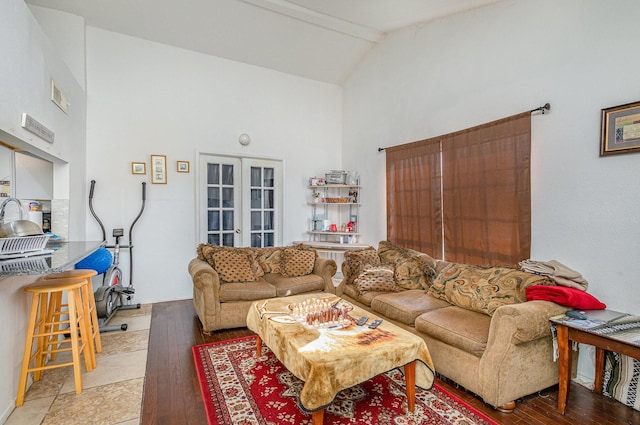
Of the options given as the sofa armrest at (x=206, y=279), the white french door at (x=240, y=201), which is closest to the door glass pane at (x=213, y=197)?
the white french door at (x=240, y=201)

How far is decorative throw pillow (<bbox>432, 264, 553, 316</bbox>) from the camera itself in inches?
97.7

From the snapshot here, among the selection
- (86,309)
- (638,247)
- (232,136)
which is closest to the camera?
(638,247)

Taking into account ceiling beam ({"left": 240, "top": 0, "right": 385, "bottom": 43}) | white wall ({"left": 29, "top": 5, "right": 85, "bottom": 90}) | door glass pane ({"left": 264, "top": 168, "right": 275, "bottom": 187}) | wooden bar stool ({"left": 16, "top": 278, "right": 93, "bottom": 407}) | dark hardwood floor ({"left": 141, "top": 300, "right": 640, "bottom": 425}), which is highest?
ceiling beam ({"left": 240, "top": 0, "right": 385, "bottom": 43})

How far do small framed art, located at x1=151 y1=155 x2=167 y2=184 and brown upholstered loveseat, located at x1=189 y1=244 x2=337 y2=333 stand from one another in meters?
1.31

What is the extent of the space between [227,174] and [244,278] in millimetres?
1972

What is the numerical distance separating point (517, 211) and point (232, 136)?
13.0ft

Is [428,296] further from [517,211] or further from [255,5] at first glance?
[255,5]

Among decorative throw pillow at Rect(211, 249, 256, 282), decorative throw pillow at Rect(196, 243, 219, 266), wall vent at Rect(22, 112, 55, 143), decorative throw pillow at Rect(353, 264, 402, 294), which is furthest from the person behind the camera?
decorative throw pillow at Rect(196, 243, 219, 266)

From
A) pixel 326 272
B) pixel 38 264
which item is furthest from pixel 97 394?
pixel 326 272

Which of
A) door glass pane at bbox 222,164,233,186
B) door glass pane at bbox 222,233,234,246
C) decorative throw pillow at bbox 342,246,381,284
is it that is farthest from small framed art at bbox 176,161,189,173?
decorative throw pillow at bbox 342,246,381,284

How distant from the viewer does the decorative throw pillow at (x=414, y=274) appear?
3354mm

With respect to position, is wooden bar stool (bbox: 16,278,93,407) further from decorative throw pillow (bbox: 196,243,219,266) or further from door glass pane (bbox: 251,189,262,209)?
door glass pane (bbox: 251,189,262,209)

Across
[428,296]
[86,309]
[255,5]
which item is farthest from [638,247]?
[255,5]

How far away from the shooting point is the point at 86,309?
262cm
